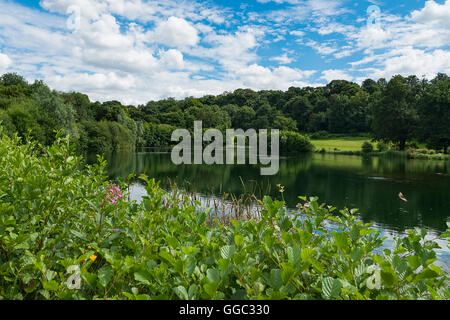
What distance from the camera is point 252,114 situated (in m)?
103

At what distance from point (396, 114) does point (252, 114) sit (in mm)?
51523

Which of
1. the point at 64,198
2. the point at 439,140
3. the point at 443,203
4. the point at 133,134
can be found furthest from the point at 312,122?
the point at 64,198

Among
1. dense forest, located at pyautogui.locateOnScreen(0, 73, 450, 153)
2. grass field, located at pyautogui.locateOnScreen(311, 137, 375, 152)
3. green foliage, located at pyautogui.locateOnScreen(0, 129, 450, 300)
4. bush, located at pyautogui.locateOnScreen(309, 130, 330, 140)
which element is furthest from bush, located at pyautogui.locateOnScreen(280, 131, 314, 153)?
green foliage, located at pyautogui.locateOnScreen(0, 129, 450, 300)

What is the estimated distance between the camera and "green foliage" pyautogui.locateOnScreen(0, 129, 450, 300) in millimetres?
1385

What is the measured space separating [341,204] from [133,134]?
57.4m

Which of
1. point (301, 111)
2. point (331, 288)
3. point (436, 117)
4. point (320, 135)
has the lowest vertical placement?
point (331, 288)

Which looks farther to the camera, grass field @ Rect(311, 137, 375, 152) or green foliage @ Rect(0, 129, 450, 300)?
grass field @ Rect(311, 137, 375, 152)

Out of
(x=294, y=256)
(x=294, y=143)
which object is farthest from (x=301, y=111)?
(x=294, y=256)

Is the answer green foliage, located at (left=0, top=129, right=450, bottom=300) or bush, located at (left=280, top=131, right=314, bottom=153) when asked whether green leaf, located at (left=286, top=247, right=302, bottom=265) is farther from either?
bush, located at (left=280, top=131, right=314, bottom=153)

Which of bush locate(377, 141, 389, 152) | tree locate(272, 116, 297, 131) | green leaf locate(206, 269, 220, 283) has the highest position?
tree locate(272, 116, 297, 131)

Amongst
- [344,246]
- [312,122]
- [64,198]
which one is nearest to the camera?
[344,246]

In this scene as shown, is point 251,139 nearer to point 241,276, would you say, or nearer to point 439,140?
point 439,140

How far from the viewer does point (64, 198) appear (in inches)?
88.0

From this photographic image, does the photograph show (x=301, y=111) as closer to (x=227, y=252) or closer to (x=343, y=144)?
(x=343, y=144)
